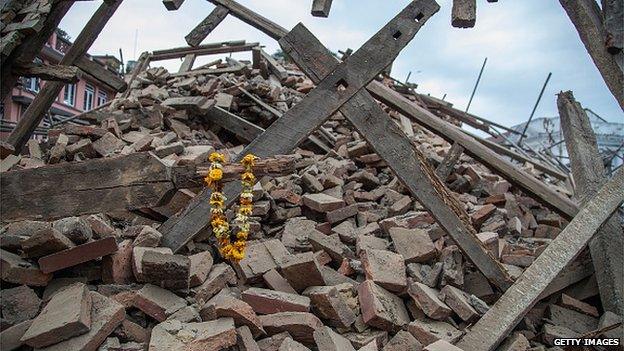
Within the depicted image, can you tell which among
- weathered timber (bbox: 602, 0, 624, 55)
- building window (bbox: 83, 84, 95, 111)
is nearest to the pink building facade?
building window (bbox: 83, 84, 95, 111)

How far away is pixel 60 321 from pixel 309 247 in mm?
2015

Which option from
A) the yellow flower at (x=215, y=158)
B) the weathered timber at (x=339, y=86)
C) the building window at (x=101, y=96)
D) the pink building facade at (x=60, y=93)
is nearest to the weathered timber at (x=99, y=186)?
the yellow flower at (x=215, y=158)

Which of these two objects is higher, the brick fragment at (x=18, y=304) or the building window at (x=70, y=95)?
the brick fragment at (x=18, y=304)

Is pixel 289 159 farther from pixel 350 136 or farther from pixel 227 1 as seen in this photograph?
pixel 350 136

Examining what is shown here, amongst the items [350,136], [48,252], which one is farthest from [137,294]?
[350,136]

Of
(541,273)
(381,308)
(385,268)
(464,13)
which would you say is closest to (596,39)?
(464,13)

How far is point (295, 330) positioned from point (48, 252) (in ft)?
5.22

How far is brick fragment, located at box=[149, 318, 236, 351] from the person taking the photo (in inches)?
86.4

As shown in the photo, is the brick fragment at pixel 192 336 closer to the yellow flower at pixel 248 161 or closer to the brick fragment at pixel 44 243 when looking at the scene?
the brick fragment at pixel 44 243

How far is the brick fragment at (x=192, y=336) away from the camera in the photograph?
86.4 inches

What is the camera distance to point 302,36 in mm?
3143

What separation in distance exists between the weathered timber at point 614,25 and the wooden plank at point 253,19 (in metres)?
3.24

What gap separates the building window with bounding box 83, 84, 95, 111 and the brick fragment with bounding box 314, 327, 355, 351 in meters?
26.1

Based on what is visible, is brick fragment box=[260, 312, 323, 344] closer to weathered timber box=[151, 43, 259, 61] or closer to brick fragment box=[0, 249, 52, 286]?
brick fragment box=[0, 249, 52, 286]
